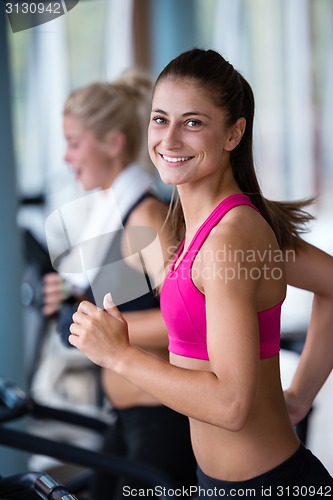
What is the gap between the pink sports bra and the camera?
3.74 ft

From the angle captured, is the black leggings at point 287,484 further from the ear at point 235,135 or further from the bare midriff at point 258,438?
the ear at point 235,135

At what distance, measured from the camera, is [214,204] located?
119 centimetres

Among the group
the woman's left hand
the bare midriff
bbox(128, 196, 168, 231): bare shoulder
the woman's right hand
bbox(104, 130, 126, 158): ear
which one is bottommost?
the woman's right hand

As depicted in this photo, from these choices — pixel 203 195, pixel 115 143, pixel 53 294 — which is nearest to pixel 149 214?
pixel 115 143

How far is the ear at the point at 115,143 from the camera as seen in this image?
6.79 ft

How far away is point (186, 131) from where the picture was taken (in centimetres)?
112

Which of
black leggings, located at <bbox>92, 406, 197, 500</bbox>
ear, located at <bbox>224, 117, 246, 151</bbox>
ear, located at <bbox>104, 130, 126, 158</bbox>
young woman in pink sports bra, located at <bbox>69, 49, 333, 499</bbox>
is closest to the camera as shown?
young woman in pink sports bra, located at <bbox>69, 49, 333, 499</bbox>

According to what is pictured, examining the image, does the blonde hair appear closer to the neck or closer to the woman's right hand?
the woman's right hand

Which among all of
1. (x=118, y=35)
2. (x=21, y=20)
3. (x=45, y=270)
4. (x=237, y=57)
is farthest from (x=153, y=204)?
(x=237, y=57)

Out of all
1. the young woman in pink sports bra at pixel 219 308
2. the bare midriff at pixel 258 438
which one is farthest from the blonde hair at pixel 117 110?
the bare midriff at pixel 258 438

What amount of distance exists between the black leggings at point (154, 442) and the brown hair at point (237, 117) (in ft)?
2.01

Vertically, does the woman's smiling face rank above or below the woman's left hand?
above

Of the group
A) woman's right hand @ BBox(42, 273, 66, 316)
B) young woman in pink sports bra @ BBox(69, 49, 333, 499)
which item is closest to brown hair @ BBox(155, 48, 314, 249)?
young woman in pink sports bra @ BBox(69, 49, 333, 499)

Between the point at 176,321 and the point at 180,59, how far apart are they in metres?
0.39
